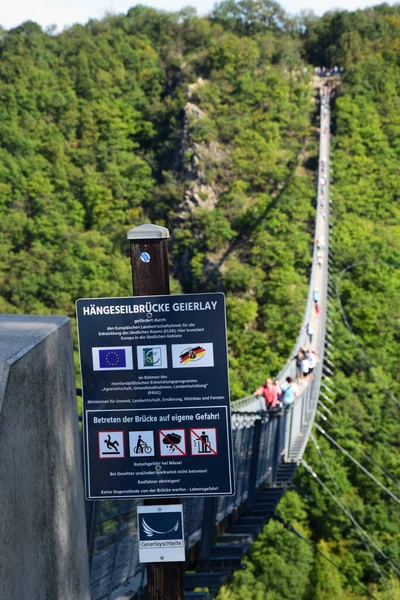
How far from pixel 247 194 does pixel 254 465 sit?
45213 millimetres

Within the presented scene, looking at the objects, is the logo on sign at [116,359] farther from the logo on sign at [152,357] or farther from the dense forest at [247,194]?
the dense forest at [247,194]

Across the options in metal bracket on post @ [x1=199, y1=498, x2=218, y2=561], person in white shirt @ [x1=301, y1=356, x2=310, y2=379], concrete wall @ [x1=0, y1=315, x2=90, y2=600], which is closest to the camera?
concrete wall @ [x1=0, y1=315, x2=90, y2=600]

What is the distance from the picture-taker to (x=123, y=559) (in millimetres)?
4340

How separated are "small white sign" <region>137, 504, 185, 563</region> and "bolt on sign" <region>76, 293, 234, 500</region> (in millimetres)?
62

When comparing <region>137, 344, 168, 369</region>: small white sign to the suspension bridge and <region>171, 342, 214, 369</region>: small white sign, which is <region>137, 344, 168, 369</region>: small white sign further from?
the suspension bridge

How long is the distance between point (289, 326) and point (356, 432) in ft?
26.3

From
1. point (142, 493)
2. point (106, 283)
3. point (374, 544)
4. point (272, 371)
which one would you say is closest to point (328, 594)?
point (374, 544)

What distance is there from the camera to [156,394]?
315 centimetres

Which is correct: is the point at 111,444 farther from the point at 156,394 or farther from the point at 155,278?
the point at 155,278

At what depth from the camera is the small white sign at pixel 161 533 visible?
10.5 ft

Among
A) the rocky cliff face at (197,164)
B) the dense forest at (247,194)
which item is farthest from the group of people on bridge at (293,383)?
the rocky cliff face at (197,164)

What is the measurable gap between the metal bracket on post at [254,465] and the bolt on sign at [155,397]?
4002 mm

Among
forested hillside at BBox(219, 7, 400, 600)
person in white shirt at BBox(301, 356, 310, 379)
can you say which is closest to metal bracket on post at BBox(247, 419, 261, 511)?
person in white shirt at BBox(301, 356, 310, 379)

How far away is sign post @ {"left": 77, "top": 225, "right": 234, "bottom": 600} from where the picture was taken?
3.14m
